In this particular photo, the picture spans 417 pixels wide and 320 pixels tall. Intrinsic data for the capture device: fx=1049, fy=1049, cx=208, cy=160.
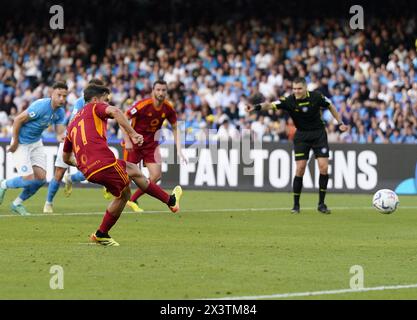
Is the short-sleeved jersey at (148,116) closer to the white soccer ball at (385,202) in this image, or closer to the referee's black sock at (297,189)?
the referee's black sock at (297,189)

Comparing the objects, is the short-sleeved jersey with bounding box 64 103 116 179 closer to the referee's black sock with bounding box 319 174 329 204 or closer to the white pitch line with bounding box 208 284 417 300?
the white pitch line with bounding box 208 284 417 300

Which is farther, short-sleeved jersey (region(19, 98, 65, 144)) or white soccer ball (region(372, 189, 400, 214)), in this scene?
white soccer ball (region(372, 189, 400, 214))

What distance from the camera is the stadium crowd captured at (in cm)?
2759

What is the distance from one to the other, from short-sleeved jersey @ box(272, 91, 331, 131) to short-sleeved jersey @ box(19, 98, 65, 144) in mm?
3989

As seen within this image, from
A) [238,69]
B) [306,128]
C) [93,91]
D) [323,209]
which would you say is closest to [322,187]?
[323,209]

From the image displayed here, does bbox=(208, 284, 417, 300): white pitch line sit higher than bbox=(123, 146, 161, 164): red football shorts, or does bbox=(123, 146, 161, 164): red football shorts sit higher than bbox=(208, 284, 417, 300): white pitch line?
bbox=(123, 146, 161, 164): red football shorts

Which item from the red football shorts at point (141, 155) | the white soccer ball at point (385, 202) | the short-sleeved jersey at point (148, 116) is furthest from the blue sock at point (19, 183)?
the white soccer ball at point (385, 202)

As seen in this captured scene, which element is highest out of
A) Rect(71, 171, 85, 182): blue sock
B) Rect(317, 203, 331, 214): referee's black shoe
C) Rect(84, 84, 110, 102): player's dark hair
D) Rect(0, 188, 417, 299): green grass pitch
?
Rect(84, 84, 110, 102): player's dark hair

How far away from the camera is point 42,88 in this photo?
107ft

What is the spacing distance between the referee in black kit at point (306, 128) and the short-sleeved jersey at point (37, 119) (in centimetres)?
393

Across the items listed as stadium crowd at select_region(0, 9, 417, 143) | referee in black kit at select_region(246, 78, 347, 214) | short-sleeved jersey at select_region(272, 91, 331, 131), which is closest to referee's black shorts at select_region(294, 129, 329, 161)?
referee in black kit at select_region(246, 78, 347, 214)
